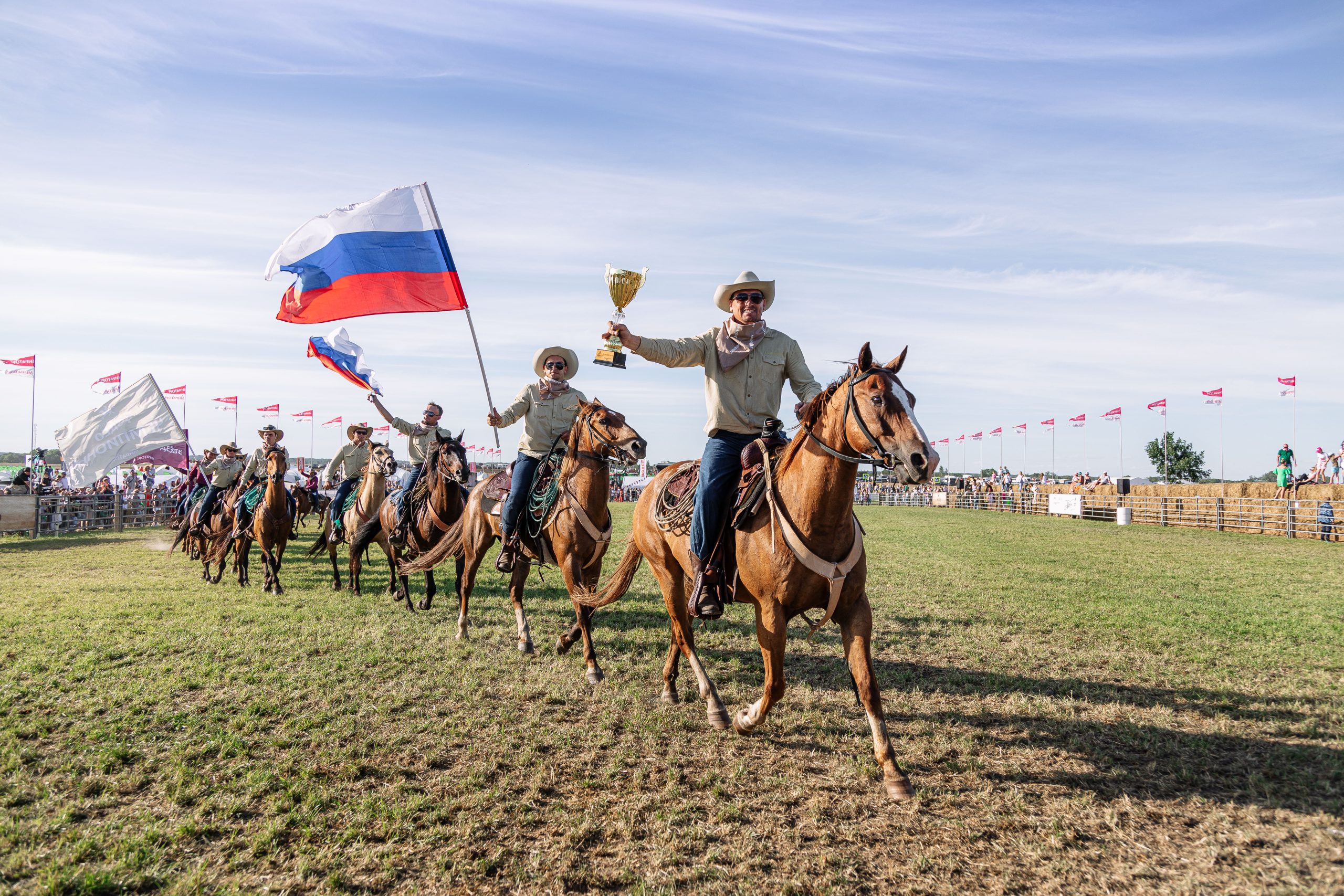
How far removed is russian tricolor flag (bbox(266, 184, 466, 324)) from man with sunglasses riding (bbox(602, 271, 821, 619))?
5.78 metres

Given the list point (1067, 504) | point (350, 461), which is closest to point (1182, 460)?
point (1067, 504)

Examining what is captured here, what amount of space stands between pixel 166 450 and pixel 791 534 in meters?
35.2

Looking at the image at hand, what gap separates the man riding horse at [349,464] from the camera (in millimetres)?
14344

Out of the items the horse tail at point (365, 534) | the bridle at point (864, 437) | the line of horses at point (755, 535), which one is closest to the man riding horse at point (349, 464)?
the horse tail at point (365, 534)

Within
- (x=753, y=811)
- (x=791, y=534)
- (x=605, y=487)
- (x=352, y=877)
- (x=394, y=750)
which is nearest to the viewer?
(x=352, y=877)

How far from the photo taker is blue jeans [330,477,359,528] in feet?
47.0

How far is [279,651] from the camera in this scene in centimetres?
856

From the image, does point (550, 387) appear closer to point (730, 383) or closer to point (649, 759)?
point (730, 383)

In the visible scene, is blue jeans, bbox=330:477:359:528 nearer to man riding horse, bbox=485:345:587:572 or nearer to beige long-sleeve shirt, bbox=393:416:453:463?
beige long-sleeve shirt, bbox=393:416:453:463

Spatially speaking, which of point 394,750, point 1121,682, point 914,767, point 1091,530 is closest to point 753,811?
point 914,767

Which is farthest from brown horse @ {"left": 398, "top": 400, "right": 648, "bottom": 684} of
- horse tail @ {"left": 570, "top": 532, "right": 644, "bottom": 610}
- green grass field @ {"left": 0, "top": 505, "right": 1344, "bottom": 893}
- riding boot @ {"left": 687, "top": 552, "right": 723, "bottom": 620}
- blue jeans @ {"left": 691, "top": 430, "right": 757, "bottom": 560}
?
riding boot @ {"left": 687, "top": 552, "right": 723, "bottom": 620}

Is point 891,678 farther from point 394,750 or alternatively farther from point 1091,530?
point 1091,530

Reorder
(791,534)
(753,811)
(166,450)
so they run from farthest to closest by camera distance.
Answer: (166,450)
(791,534)
(753,811)

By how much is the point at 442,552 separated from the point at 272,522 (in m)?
5.15
